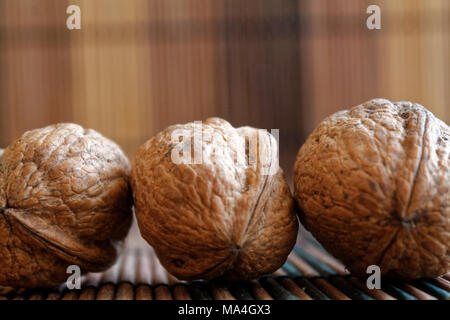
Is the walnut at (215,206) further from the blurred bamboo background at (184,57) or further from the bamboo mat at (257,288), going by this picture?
the blurred bamboo background at (184,57)

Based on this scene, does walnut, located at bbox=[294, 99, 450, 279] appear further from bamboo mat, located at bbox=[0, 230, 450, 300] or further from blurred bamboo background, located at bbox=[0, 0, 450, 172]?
blurred bamboo background, located at bbox=[0, 0, 450, 172]

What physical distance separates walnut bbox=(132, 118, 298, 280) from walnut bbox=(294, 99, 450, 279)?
101mm

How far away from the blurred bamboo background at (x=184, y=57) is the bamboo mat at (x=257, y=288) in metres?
2.22

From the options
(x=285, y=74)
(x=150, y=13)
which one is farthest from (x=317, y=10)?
(x=150, y=13)

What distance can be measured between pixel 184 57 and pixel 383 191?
2.74 meters

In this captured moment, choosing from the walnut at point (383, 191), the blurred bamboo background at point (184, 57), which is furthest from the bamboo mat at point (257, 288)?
the blurred bamboo background at point (184, 57)

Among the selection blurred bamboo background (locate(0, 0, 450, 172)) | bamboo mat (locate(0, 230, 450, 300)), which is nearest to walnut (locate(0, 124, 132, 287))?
bamboo mat (locate(0, 230, 450, 300))

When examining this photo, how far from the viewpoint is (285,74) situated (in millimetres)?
3633

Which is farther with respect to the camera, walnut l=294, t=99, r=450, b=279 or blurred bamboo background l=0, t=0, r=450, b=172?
blurred bamboo background l=0, t=0, r=450, b=172

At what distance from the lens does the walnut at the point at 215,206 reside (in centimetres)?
107

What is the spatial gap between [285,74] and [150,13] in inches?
46.8

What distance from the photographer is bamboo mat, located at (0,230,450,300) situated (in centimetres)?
112

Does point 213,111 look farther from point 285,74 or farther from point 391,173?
point 391,173

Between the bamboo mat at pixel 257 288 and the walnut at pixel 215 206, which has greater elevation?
the walnut at pixel 215 206
